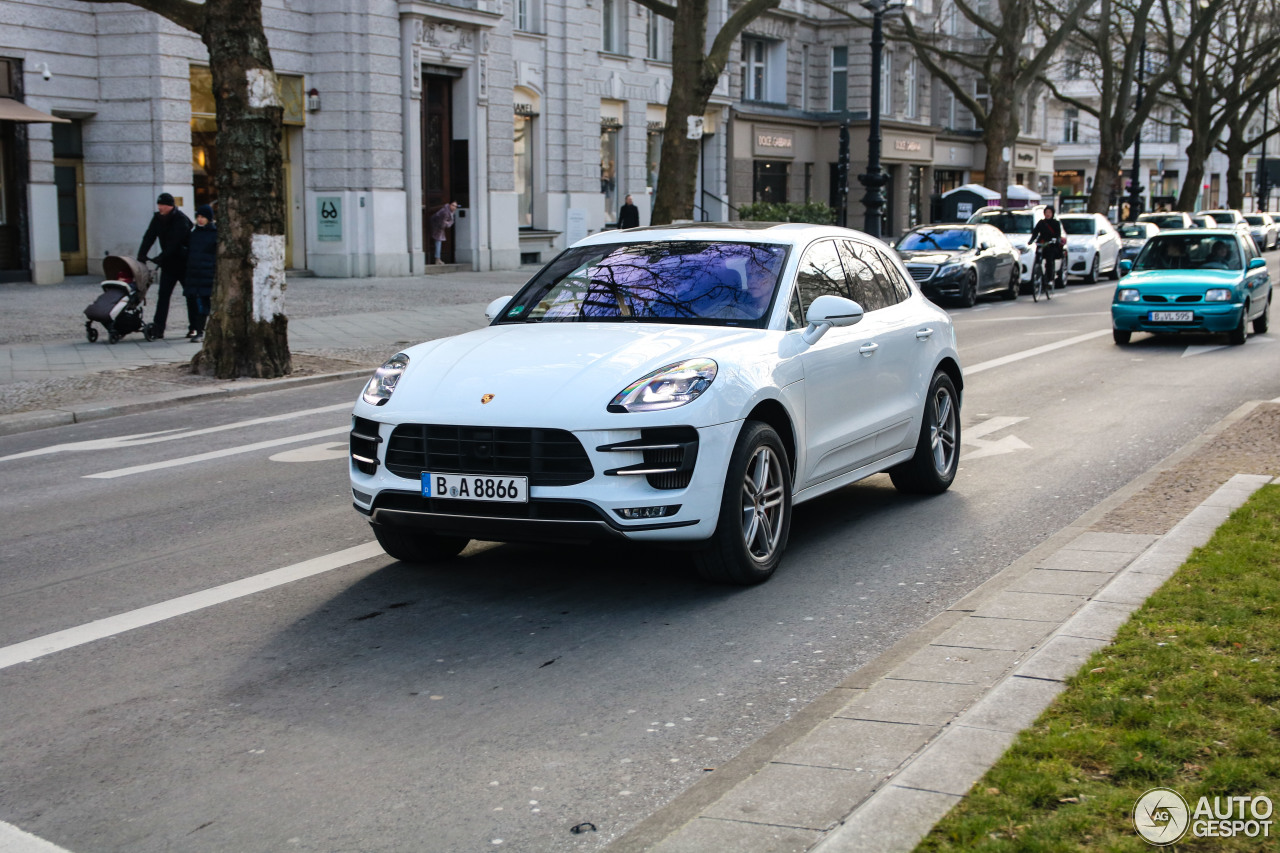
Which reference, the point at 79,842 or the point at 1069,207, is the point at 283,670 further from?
the point at 1069,207

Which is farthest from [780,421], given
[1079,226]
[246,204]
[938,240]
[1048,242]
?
[1079,226]

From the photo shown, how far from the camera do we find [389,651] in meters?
5.56

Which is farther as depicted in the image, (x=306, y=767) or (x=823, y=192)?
(x=823, y=192)

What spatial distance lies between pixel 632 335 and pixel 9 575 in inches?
124

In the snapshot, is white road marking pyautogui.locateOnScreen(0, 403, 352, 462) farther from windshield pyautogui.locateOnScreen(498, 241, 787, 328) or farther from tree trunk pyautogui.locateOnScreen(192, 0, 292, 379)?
windshield pyautogui.locateOnScreen(498, 241, 787, 328)

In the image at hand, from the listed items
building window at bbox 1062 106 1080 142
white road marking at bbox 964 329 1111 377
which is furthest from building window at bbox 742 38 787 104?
building window at bbox 1062 106 1080 142

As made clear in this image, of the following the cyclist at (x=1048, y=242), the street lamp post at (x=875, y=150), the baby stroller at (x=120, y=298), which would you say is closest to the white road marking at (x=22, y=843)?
the baby stroller at (x=120, y=298)

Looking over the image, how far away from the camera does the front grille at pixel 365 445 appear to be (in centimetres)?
628

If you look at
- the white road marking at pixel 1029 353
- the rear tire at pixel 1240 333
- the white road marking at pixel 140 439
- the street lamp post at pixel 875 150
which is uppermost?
the street lamp post at pixel 875 150

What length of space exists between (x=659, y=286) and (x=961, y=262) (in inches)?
760

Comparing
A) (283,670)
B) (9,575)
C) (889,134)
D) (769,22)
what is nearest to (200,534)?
(9,575)

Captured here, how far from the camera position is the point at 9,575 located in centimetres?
679

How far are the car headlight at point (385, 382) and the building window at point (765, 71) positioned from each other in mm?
45118
